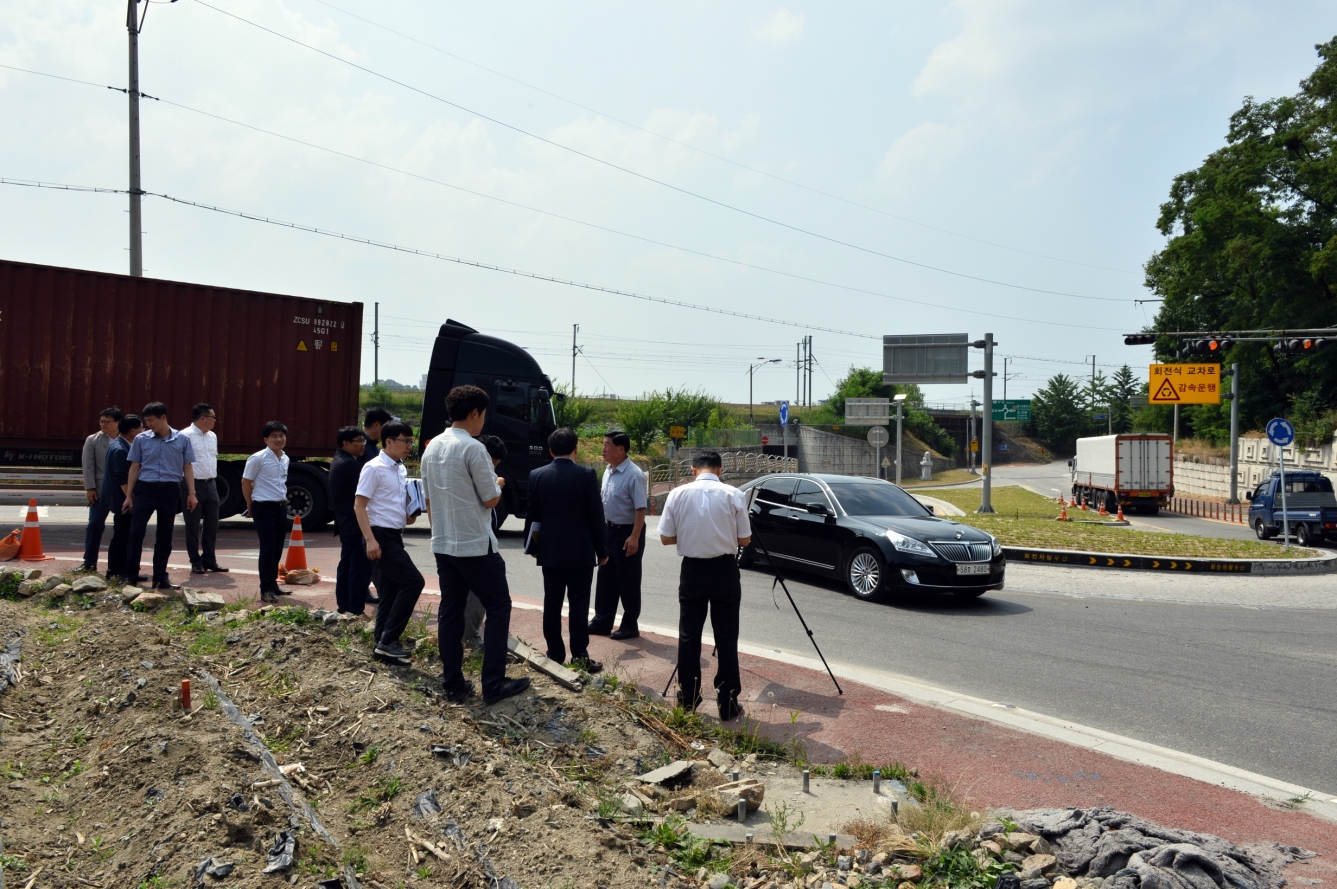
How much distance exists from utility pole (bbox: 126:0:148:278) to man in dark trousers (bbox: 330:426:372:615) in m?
16.1

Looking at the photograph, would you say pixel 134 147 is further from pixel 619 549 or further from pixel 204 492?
pixel 619 549

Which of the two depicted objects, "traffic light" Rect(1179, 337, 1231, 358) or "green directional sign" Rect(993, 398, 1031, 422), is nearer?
"traffic light" Rect(1179, 337, 1231, 358)

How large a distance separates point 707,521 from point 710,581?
0.37 meters

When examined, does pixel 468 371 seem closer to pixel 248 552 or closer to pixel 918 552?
pixel 248 552

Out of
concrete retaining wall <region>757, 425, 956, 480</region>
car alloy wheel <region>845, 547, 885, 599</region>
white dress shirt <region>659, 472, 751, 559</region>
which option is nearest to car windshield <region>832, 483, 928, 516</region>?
car alloy wheel <region>845, 547, 885, 599</region>

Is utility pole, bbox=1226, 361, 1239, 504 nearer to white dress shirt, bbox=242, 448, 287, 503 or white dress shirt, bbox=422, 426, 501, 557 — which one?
white dress shirt, bbox=242, 448, 287, 503

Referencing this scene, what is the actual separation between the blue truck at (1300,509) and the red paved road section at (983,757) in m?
19.8

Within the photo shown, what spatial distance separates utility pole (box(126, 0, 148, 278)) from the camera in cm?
2077

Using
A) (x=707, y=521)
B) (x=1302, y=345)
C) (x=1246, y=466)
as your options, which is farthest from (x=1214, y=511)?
(x=707, y=521)

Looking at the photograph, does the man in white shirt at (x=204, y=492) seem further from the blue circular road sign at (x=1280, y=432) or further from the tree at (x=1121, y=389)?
the tree at (x=1121, y=389)

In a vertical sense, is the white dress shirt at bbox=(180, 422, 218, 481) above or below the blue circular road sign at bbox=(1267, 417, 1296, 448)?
below

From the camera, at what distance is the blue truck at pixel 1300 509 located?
872 inches

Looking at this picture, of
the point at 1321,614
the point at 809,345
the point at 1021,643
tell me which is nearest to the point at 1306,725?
the point at 1021,643

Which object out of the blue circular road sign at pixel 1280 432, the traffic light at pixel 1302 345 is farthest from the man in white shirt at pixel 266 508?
the traffic light at pixel 1302 345
